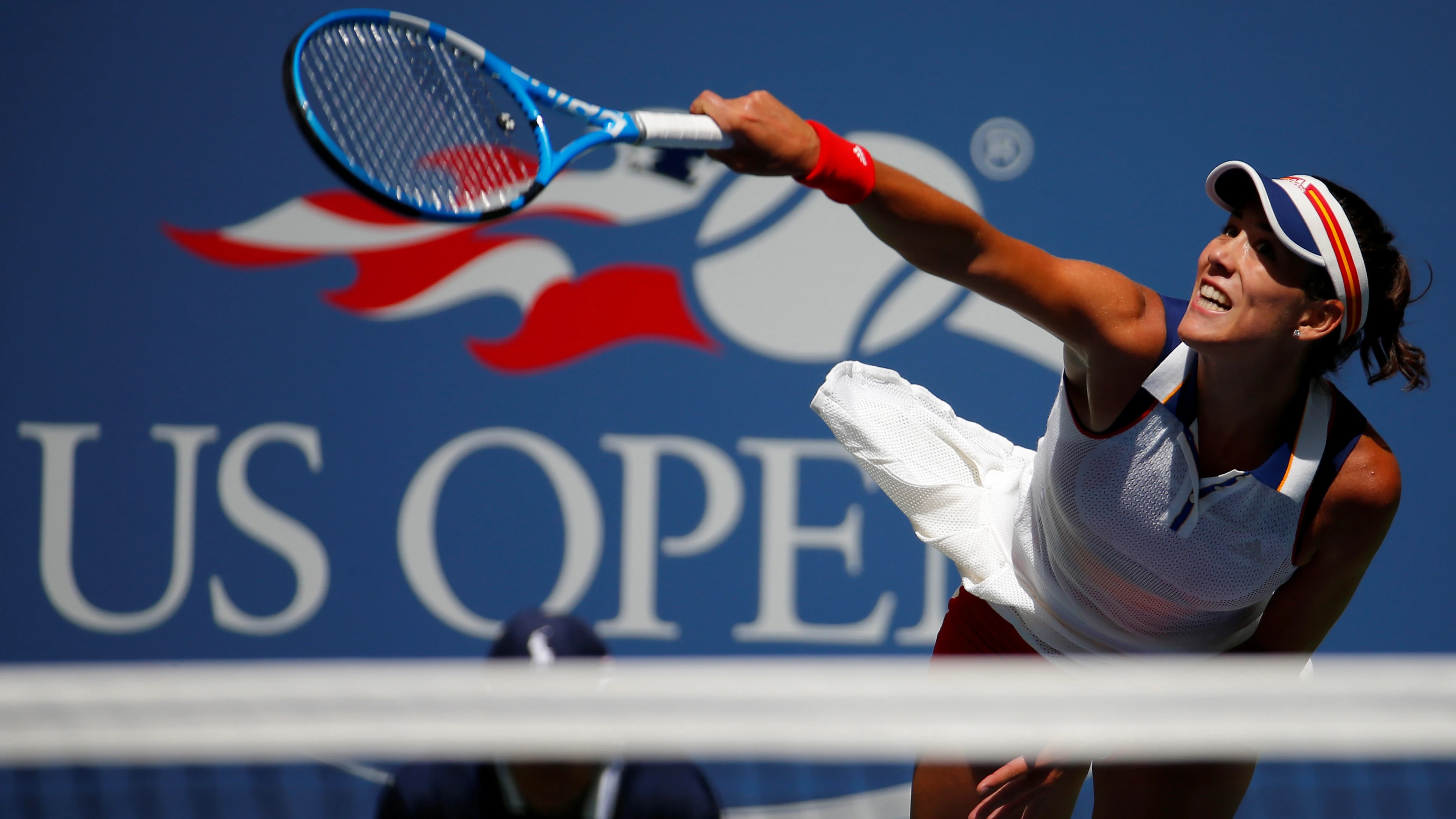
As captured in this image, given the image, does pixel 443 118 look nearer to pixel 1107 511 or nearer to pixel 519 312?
pixel 1107 511

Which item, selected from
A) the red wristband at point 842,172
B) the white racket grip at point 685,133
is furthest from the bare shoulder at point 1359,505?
the white racket grip at point 685,133

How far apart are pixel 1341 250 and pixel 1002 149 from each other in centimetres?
153

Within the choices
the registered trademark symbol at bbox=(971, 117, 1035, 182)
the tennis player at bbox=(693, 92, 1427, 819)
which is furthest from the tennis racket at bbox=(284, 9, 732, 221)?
the registered trademark symbol at bbox=(971, 117, 1035, 182)

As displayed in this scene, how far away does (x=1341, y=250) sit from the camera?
4.09ft

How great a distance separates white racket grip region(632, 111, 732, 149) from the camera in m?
1.10

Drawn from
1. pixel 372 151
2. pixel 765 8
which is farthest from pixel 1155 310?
pixel 765 8

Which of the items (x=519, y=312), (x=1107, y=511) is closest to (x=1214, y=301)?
(x=1107, y=511)

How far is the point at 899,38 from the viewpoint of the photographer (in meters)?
2.70

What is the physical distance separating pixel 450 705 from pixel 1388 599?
2.32m

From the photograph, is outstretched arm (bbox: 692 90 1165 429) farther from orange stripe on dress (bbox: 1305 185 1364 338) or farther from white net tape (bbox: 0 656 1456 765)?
white net tape (bbox: 0 656 1456 765)

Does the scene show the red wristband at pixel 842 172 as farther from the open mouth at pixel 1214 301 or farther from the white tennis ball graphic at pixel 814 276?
the white tennis ball graphic at pixel 814 276

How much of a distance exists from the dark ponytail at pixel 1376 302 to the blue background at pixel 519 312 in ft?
4.49

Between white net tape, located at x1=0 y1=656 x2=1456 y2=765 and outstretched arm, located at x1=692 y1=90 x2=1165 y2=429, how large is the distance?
362 mm

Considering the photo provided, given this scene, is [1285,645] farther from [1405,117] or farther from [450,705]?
[1405,117]
